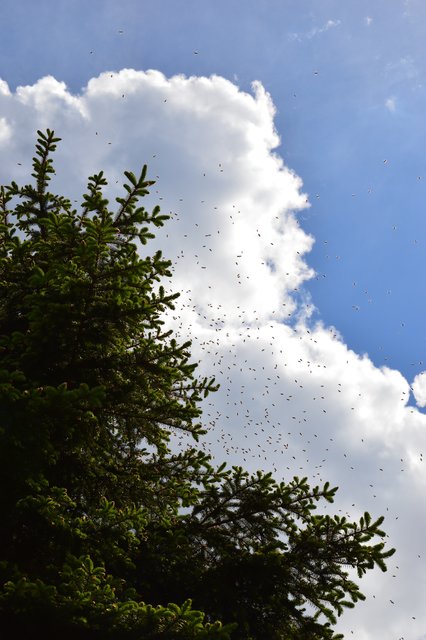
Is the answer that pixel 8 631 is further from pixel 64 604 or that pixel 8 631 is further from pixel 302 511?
pixel 302 511

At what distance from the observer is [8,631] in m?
5.38

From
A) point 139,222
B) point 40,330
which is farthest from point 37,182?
point 40,330

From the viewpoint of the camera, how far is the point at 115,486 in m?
6.98

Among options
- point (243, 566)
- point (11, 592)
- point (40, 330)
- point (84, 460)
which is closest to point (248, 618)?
point (243, 566)

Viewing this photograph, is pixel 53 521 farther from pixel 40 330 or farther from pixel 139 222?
pixel 139 222

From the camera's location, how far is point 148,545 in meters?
7.76

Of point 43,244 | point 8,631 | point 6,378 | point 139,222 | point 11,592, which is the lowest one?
point 8,631

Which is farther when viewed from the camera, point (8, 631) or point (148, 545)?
point (148, 545)

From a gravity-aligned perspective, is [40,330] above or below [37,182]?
below

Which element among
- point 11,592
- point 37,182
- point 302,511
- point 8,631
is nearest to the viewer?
point 11,592

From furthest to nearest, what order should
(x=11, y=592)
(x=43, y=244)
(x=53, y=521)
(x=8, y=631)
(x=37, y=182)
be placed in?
1. (x=37, y=182)
2. (x=43, y=244)
3. (x=53, y=521)
4. (x=8, y=631)
5. (x=11, y=592)

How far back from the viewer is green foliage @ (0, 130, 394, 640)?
5.23 m

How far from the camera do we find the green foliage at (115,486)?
5.23 m

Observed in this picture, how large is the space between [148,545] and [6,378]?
4.14 m
